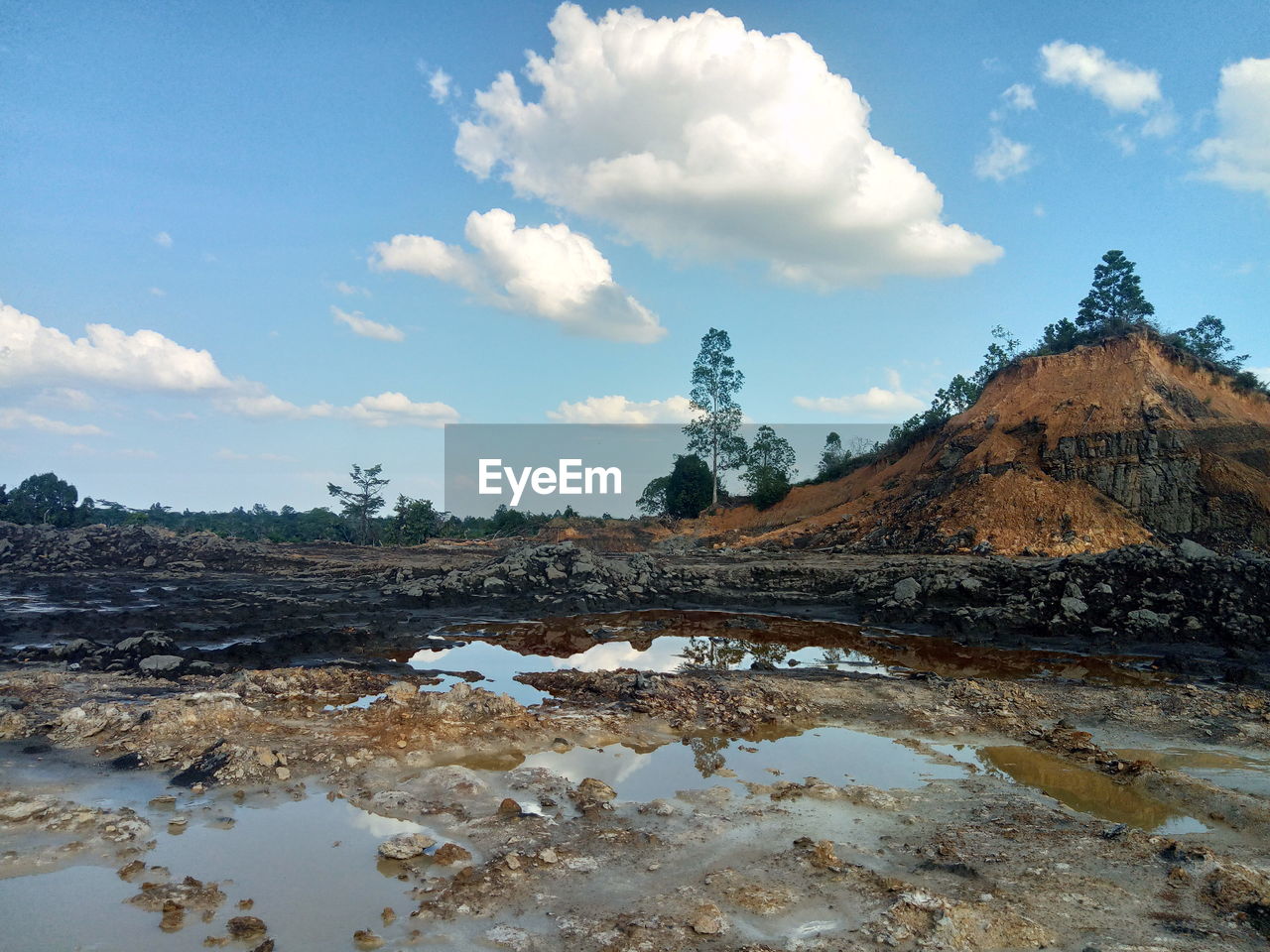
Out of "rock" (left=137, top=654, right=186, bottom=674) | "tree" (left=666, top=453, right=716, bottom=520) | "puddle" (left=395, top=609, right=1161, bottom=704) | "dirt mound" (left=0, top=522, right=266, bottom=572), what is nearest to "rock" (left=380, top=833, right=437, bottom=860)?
"puddle" (left=395, top=609, right=1161, bottom=704)

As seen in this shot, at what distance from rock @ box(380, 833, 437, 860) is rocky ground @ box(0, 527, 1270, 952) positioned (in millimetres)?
17

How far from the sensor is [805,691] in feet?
29.3

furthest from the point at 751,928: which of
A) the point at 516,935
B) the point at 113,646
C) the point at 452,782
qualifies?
the point at 113,646

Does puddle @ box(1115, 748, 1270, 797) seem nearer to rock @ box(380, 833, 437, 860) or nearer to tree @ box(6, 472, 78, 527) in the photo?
rock @ box(380, 833, 437, 860)

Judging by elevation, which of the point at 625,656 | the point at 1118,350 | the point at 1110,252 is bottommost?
the point at 625,656

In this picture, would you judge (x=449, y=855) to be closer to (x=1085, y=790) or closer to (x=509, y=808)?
(x=509, y=808)

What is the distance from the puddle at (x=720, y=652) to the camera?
10.9 m

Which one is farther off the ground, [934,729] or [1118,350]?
[1118,350]

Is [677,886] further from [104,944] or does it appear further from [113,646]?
[113,646]

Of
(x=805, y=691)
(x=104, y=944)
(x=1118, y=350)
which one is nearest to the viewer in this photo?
(x=104, y=944)

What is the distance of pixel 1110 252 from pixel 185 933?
53.2 meters

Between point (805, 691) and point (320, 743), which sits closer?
point (320, 743)

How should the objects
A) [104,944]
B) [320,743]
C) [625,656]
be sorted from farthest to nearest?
1. [625,656]
2. [320,743]
3. [104,944]

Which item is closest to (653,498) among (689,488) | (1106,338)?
(689,488)
